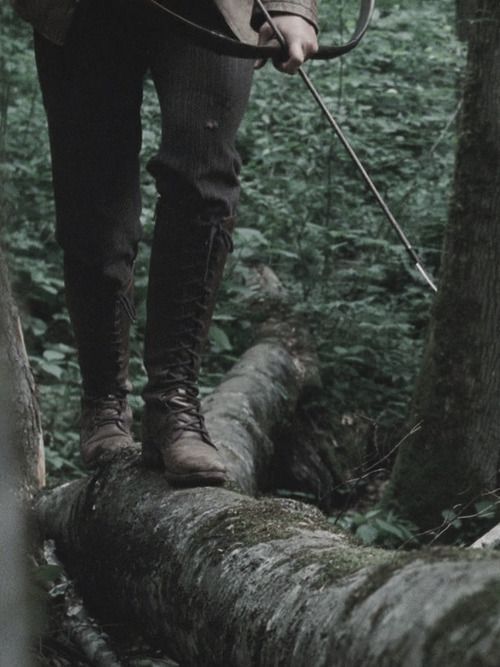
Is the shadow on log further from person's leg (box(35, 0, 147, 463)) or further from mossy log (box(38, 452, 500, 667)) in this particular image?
person's leg (box(35, 0, 147, 463))

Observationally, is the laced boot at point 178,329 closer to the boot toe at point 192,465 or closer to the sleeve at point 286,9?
the boot toe at point 192,465

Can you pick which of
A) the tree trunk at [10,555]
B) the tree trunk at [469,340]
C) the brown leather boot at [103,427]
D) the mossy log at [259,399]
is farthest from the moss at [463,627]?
the tree trunk at [469,340]

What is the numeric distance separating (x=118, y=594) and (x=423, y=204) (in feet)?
18.2

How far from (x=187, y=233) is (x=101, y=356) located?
2.09 ft

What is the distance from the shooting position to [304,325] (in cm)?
654

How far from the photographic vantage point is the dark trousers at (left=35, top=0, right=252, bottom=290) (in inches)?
97.5

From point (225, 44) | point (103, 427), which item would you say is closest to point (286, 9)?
point (225, 44)

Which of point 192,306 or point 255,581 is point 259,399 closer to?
point 192,306

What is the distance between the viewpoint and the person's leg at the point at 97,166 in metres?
2.66

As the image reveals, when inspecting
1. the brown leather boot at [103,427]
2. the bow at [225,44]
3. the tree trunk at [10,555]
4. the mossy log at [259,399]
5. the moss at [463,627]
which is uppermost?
the bow at [225,44]

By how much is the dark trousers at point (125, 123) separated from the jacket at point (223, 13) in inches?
2.2

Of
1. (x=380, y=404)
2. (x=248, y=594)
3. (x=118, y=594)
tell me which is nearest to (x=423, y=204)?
(x=380, y=404)

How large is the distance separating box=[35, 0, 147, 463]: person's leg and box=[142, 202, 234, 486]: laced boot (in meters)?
0.28

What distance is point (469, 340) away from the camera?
4.84 meters
